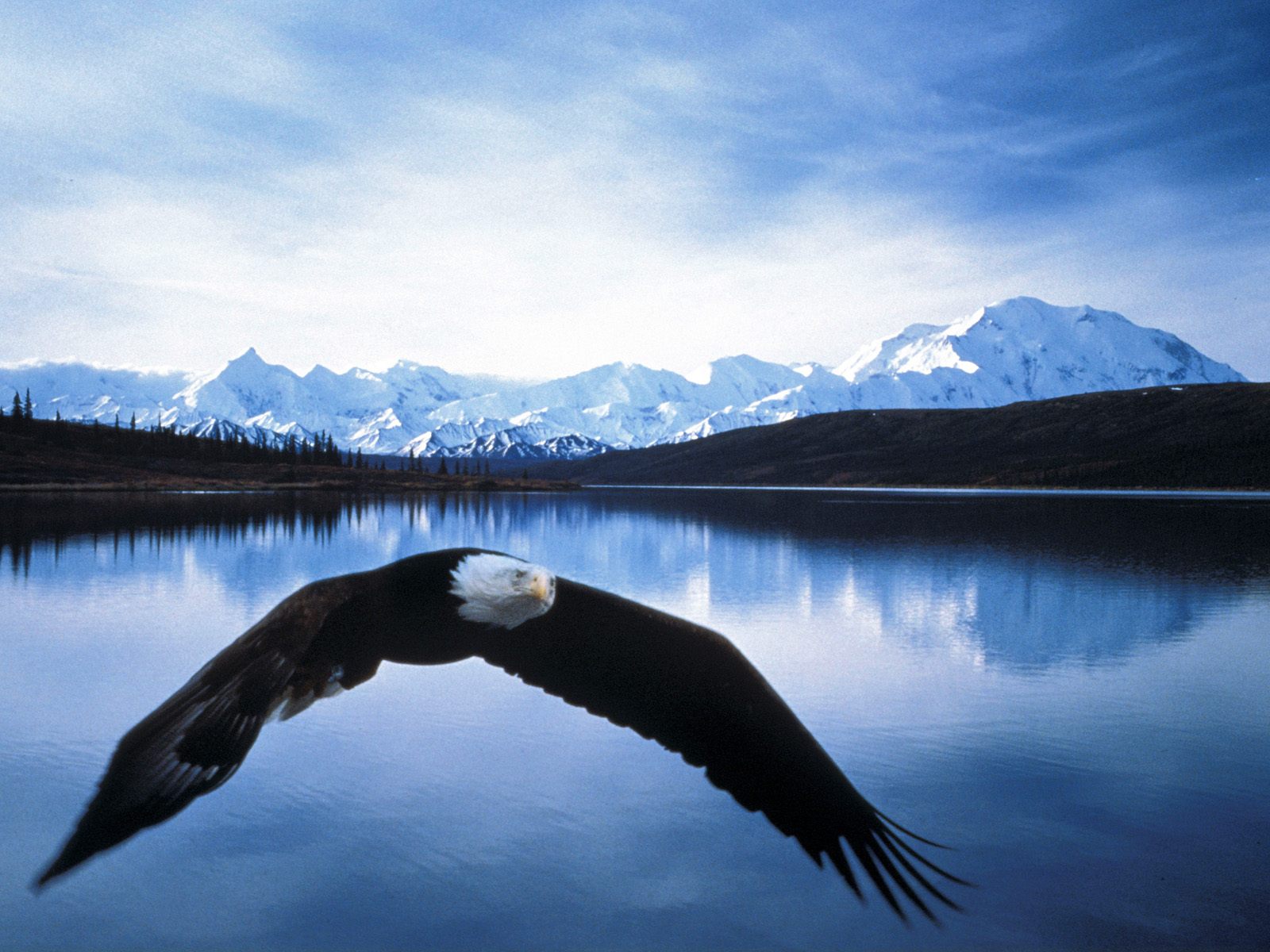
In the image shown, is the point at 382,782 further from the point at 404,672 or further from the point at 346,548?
the point at 346,548

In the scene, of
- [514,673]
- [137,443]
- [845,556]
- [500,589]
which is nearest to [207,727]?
[500,589]

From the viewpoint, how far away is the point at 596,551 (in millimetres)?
34344

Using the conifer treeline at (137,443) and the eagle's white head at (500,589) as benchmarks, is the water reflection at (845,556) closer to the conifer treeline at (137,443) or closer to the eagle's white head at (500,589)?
the eagle's white head at (500,589)

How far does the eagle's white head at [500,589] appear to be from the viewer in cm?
429

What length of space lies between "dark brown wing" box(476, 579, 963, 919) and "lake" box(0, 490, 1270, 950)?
1.61m

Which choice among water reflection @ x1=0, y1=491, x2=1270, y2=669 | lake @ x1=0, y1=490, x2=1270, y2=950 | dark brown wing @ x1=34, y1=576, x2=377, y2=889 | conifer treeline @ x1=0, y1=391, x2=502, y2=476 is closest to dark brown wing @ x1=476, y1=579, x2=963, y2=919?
dark brown wing @ x1=34, y1=576, x2=377, y2=889

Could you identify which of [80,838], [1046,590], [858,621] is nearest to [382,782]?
[80,838]

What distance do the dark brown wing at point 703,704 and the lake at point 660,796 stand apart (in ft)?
5.27

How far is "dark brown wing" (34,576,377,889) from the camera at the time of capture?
3996mm

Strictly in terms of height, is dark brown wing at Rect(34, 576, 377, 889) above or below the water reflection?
above

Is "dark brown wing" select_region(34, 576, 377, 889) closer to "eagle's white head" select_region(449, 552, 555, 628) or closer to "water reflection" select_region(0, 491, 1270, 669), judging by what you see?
"eagle's white head" select_region(449, 552, 555, 628)

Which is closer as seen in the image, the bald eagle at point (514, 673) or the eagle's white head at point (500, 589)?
the bald eagle at point (514, 673)

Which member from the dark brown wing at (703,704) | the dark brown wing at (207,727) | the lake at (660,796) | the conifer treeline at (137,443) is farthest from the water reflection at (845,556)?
the conifer treeline at (137,443)

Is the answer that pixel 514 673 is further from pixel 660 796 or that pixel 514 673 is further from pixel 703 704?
pixel 660 796
